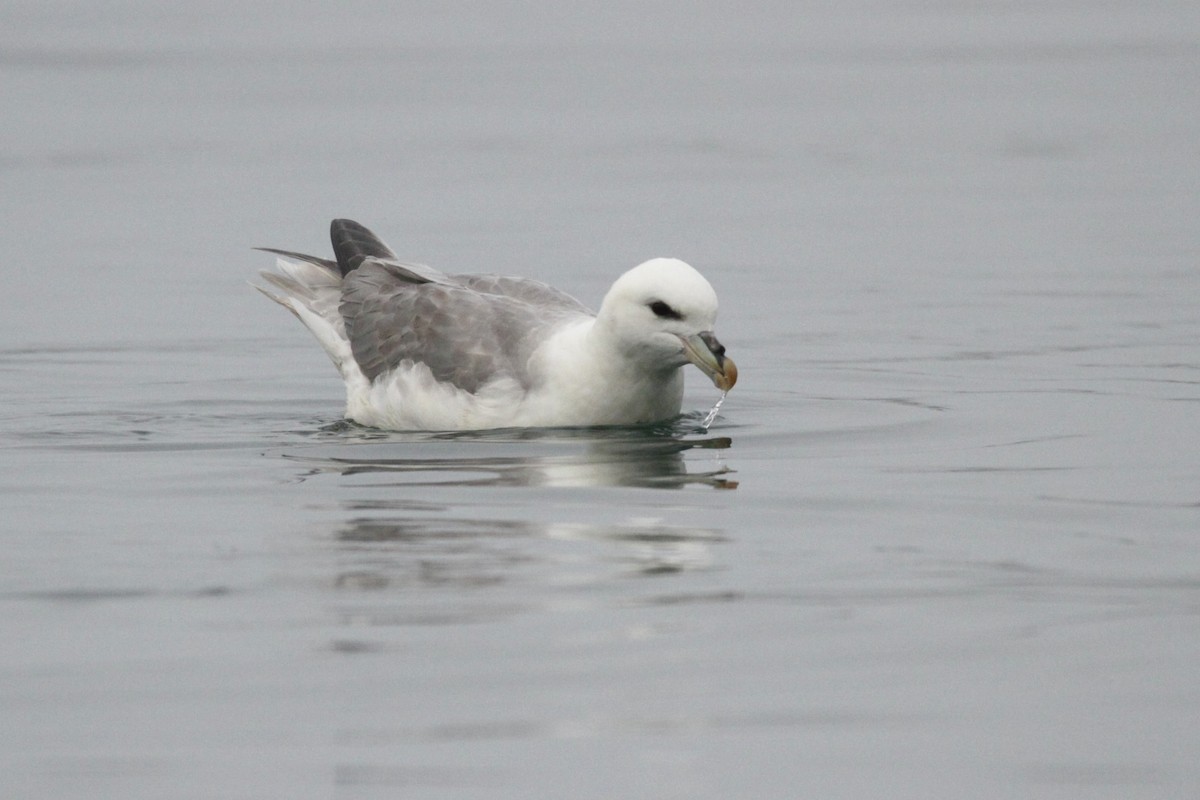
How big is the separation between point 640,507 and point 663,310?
5.53 feet

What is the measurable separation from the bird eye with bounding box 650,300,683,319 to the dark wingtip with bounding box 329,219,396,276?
2.87 metres

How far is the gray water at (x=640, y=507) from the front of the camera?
234 inches

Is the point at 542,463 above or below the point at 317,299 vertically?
below

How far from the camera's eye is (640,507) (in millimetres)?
9086

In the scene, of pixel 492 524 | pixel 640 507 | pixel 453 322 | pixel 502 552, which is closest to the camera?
pixel 502 552

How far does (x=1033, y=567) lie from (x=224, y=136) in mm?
22876

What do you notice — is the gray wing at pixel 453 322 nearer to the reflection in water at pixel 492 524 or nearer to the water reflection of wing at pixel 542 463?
the reflection in water at pixel 492 524

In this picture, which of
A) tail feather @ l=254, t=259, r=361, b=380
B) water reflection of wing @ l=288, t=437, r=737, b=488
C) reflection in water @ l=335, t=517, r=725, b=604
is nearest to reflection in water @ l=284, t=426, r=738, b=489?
water reflection of wing @ l=288, t=437, r=737, b=488

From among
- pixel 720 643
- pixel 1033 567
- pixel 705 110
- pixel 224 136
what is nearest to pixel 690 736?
pixel 720 643

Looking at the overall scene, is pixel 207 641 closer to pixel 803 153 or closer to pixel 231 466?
pixel 231 466

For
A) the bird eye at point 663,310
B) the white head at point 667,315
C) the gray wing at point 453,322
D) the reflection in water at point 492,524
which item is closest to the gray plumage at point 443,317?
the gray wing at point 453,322

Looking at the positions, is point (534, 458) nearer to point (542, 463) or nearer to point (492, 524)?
point (542, 463)

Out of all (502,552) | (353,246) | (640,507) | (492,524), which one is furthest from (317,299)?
(502,552)

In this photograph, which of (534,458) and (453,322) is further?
(453,322)
